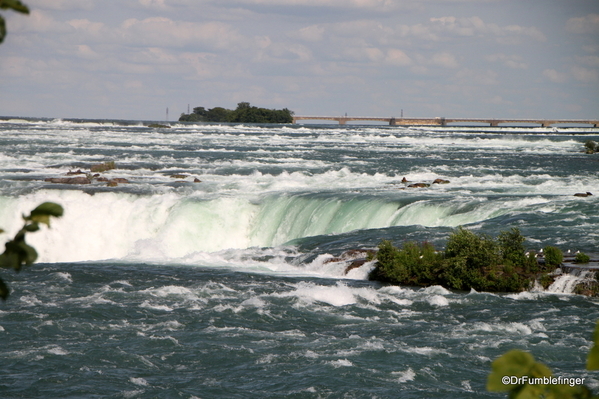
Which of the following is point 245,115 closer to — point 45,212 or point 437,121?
point 437,121

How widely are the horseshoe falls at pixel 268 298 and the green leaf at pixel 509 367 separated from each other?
295 centimetres

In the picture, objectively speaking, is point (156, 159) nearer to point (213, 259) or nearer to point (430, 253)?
point (213, 259)

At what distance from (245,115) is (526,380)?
185875mm

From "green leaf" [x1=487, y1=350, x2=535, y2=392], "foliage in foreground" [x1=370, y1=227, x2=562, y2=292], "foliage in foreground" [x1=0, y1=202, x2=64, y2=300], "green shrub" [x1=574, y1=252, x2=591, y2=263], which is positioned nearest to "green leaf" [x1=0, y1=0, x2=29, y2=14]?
"foliage in foreground" [x1=0, y1=202, x2=64, y2=300]

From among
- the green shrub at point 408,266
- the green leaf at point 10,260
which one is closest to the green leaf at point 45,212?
the green leaf at point 10,260

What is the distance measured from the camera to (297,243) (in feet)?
75.0

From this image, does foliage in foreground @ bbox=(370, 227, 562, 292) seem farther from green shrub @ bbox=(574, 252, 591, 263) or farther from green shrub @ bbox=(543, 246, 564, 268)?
green shrub @ bbox=(574, 252, 591, 263)

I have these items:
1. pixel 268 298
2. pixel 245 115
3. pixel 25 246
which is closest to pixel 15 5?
pixel 25 246

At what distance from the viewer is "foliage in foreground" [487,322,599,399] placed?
61.7 inches

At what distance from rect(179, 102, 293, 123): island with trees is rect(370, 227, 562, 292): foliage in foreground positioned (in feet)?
554

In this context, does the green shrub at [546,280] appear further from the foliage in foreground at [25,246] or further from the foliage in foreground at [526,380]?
the foliage in foreground at [25,246]

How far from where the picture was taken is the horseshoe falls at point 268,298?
454 inches

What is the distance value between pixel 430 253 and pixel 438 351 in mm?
5675

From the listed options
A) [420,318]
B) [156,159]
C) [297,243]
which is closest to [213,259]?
[297,243]
